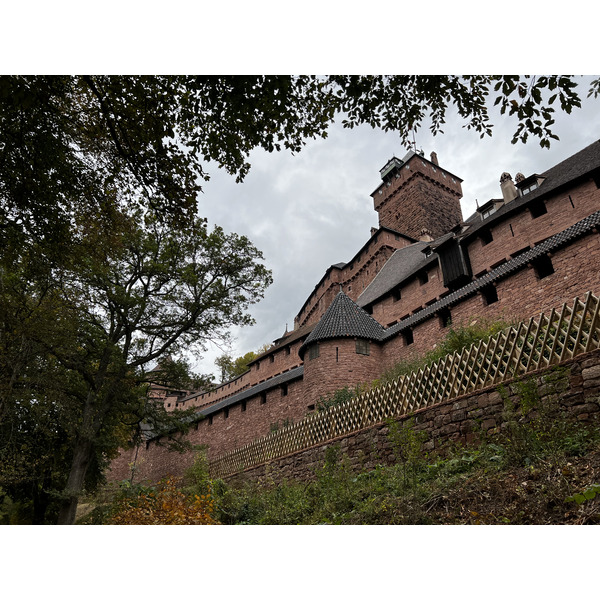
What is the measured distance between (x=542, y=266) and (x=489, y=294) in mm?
1968

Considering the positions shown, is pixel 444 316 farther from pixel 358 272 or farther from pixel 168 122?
pixel 358 272

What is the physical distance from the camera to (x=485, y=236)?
20547 millimetres

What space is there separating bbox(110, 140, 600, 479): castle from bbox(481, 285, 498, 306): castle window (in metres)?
0.03

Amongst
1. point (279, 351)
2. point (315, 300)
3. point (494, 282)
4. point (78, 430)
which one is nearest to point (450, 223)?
point (315, 300)

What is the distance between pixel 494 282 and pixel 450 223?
2678cm

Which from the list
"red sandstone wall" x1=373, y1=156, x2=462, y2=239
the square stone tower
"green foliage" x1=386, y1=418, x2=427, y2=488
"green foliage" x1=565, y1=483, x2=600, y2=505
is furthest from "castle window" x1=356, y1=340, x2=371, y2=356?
"red sandstone wall" x1=373, y1=156, x2=462, y2=239

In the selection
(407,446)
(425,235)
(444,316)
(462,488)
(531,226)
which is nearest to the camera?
(462,488)

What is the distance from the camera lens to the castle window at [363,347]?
17266 millimetres

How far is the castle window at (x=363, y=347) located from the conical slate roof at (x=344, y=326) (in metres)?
0.21

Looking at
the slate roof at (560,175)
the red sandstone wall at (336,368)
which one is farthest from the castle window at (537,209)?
the red sandstone wall at (336,368)

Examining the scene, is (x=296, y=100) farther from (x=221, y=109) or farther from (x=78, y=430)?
(x=78, y=430)

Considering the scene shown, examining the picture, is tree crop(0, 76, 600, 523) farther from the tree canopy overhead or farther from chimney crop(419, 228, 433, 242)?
chimney crop(419, 228, 433, 242)

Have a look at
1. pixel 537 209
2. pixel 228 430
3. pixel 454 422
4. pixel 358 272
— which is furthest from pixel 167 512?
pixel 358 272

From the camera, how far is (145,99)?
569cm
